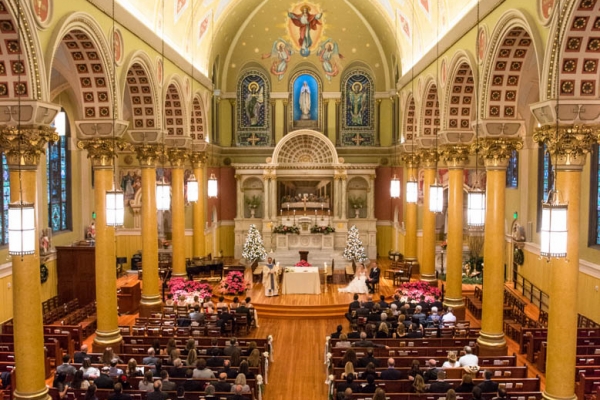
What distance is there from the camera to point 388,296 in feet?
82.0

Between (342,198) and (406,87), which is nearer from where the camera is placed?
(406,87)

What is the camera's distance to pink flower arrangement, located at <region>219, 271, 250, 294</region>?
24578 mm

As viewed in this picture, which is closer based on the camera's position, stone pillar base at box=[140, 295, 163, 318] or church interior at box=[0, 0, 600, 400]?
church interior at box=[0, 0, 600, 400]

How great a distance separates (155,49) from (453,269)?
13309mm

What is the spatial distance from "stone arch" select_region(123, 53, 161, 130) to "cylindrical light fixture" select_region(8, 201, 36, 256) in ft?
34.1

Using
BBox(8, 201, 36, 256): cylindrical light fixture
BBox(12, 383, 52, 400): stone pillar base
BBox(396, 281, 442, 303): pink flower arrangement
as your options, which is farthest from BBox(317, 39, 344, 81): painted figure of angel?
BBox(8, 201, 36, 256): cylindrical light fixture

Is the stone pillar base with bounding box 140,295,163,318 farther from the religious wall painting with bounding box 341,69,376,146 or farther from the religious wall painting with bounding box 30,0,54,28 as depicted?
the religious wall painting with bounding box 341,69,376,146

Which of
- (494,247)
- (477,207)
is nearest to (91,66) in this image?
(477,207)

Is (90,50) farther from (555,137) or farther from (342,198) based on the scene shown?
(342,198)

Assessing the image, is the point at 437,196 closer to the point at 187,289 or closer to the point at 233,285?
the point at 233,285

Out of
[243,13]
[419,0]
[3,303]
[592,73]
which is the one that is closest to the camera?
[592,73]

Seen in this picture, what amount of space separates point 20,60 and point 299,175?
23.8 meters

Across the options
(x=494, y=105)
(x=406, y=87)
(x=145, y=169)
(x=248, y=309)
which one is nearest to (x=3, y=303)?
(x=145, y=169)

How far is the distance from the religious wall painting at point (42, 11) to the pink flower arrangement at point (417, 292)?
15.0 meters
